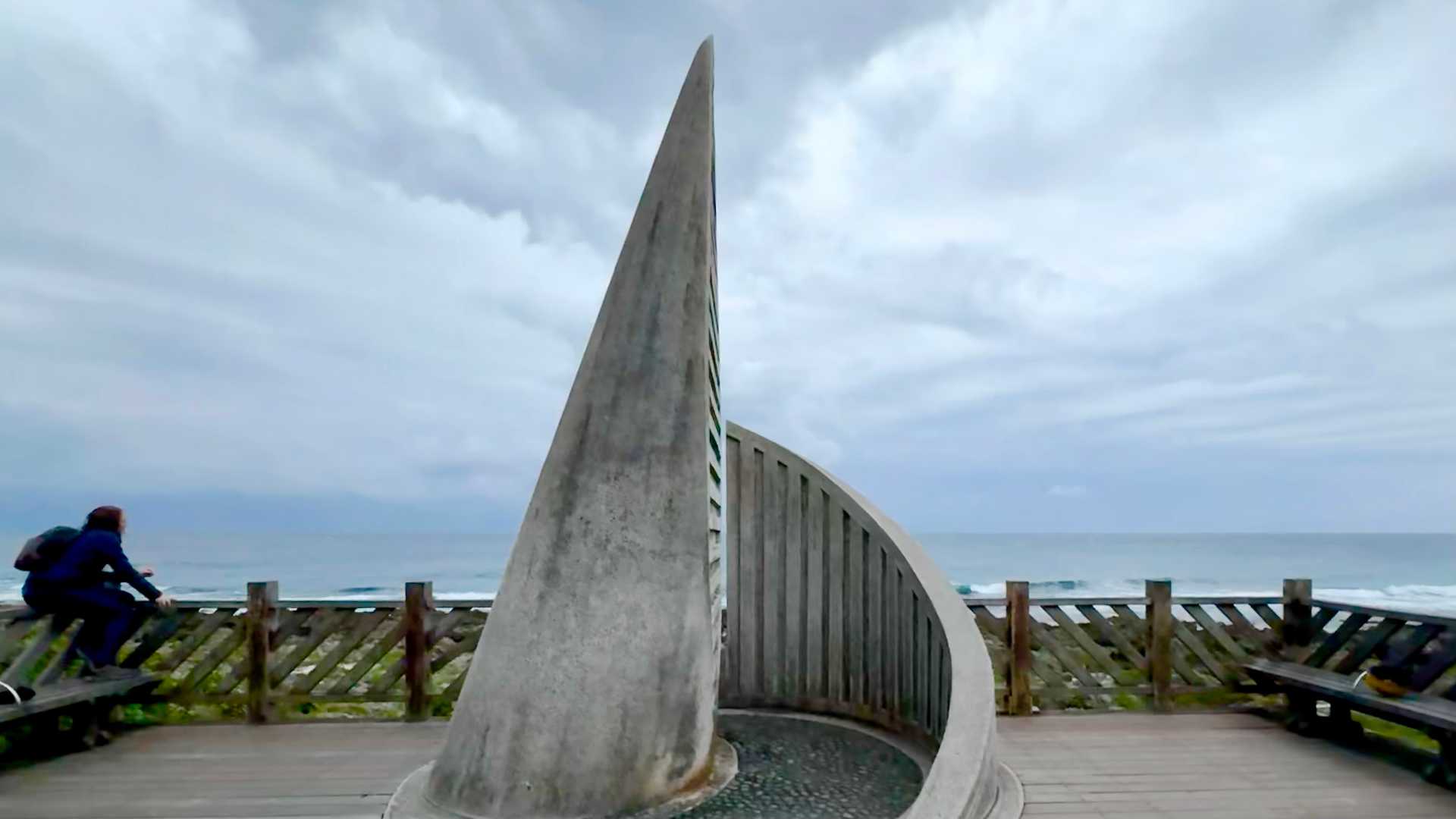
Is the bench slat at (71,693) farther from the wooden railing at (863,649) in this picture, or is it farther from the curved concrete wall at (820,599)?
the curved concrete wall at (820,599)

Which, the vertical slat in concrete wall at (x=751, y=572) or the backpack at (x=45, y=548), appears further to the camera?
the vertical slat in concrete wall at (x=751, y=572)

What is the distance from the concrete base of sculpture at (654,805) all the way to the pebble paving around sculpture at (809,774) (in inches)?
1.8

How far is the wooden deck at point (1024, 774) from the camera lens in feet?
14.6

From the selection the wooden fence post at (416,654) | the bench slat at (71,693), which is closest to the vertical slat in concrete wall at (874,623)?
the wooden fence post at (416,654)

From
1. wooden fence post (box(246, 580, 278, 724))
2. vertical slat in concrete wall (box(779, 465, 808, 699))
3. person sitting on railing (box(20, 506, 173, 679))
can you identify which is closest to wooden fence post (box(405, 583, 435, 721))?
wooden fence post (box(246, 580, 278, 724))

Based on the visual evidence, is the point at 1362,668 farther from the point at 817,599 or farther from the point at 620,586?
the point at 620,586

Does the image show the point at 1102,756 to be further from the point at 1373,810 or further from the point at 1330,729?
the point at 1330,729

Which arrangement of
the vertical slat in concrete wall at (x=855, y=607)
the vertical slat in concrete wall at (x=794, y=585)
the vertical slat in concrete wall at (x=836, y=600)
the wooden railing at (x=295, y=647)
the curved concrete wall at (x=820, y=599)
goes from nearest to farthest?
the curved concrete wall at (x=820, y=599)
the vertical slat in concrete wall at (x=855, y=607)
the vertical slat in concrete wall at (x=836, y=600)
the vertical slat in concrete wall at (x=794, y=585)
the wooden railing at (x=295, y=647)

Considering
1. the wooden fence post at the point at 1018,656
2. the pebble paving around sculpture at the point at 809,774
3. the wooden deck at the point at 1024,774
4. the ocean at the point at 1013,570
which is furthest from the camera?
the ocean at the point at 1013,570

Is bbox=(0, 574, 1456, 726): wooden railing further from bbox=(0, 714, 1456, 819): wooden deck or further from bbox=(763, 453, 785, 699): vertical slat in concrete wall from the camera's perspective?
bbox=(0, 714, 1456, 819): wooden deck

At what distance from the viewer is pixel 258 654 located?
6172 mm

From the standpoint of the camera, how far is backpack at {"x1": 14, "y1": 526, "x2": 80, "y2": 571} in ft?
18.2

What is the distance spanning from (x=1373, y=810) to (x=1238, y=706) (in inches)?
92.7

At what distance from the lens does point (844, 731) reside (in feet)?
17.2
